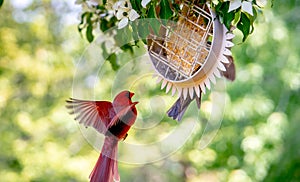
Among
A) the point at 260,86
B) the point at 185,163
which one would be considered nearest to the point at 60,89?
the point at 185,163

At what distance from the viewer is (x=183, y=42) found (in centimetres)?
108

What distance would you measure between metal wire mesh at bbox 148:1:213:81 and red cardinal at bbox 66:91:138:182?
0.16 metres

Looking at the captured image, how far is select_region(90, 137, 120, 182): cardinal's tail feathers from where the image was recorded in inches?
35.7

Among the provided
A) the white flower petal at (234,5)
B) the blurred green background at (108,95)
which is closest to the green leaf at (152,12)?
the white flower petal at (234,5)

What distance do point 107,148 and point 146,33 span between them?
0.85 ft

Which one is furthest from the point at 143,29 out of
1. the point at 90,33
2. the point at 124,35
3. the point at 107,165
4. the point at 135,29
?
the point at 90,33

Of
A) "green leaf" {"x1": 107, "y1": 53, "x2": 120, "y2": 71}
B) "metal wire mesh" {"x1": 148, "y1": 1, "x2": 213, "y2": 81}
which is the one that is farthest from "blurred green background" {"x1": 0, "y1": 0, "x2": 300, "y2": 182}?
"metal wire mesh" {"x1": 148, "y1": 1, "x2": 213, "y2": 81}

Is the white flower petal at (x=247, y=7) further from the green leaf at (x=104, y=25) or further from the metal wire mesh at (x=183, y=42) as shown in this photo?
the green leaf at (x=104, y=25)

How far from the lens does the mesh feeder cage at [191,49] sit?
1.02 m

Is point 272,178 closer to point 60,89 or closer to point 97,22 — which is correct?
point 60,89

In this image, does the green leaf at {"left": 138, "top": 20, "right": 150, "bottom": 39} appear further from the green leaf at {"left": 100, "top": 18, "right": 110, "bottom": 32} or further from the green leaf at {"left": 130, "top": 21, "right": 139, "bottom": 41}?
the green leaf at {"left": 100, "top": 18, "right": 110, "bottom": 32}

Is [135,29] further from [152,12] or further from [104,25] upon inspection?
[104,25]

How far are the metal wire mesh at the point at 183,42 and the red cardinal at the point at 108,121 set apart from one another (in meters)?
0.16

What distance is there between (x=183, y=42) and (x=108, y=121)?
250 millimetres
